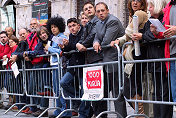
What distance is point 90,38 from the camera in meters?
7.43

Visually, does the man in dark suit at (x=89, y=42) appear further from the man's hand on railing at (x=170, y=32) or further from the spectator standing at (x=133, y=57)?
the man's hand on railing at (x=170, y=32)

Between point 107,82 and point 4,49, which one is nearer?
point 107,82

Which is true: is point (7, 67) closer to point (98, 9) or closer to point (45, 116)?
point (45, 116)

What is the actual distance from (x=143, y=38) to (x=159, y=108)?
42.5 inches

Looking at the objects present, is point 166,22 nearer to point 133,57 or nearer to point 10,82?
point 133,57

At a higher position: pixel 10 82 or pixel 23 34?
pixel 23 34

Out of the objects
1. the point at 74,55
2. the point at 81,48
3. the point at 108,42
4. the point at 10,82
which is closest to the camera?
the point at 108,42

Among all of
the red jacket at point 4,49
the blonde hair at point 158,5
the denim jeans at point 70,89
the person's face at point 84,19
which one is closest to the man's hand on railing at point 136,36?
the blonde hair at point 158,5

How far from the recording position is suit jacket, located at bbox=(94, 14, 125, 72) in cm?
688

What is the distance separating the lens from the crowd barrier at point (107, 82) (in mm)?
5996

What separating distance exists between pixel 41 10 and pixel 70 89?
33.1 ft

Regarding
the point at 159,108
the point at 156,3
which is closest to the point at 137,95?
the point at 159,108

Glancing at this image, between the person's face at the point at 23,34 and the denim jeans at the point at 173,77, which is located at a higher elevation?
the person's face at the point at 23,34

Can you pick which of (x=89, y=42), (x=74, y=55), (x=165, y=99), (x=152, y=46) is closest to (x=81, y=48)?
(x=89, y=42)
